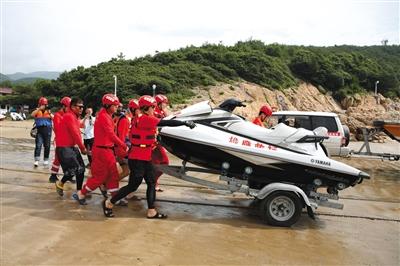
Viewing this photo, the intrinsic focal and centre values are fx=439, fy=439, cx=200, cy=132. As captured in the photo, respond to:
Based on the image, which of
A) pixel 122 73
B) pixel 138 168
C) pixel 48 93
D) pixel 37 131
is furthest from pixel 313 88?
pixel 138 168

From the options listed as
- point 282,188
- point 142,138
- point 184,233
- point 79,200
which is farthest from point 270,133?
point 79,200

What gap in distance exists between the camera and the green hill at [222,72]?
118ft

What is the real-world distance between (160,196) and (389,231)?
390 centimetres

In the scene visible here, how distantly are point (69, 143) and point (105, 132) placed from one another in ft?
3.86

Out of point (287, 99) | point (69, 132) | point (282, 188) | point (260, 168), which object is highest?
point (287, 99)

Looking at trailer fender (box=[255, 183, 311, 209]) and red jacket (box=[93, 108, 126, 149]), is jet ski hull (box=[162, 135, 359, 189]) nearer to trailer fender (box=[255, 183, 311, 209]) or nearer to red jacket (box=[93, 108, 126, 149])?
trailer fender (box=[255, 183, 311, 209])

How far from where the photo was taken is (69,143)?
761 centimetres

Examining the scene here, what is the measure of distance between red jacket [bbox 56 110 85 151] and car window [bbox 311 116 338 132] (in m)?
8.22

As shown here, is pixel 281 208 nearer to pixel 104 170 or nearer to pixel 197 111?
pixel 197 111

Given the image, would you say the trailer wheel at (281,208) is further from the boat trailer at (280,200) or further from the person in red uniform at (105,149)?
the person in red uniform at (105,149)

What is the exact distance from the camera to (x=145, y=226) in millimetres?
6066

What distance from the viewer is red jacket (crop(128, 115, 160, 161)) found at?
6.39 metres

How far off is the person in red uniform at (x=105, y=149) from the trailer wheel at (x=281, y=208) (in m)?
2.36

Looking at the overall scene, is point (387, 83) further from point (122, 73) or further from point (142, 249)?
point (142, 249)
